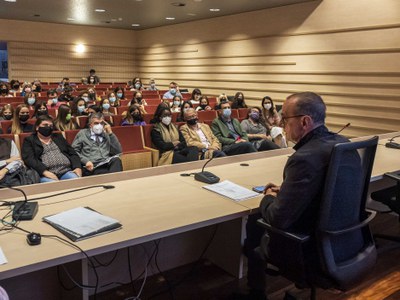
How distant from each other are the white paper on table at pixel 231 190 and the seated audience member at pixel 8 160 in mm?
1900

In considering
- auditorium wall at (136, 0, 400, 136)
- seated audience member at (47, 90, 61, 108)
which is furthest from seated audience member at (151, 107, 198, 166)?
auditorium wall at (136, 0, 400, 136)

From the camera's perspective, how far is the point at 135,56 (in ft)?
52.5

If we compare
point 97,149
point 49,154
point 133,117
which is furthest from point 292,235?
point 133,117

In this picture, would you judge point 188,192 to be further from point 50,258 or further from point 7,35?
point 7,35

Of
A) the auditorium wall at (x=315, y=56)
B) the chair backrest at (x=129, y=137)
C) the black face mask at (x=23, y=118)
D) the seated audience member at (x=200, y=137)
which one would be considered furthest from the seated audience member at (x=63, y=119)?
the auditorium wall at (x=315, y=56)

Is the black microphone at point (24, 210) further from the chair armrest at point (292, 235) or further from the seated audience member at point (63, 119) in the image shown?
the seated audience member at point (63, 119)

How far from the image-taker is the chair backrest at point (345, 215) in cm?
167

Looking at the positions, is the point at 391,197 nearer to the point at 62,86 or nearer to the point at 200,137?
the point at 200,137

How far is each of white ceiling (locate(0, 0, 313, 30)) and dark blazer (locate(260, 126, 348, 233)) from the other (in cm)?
778

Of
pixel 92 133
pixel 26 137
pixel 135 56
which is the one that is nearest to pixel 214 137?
pixel 92 133

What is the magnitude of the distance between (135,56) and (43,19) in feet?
12.7

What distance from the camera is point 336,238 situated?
70.7 inches


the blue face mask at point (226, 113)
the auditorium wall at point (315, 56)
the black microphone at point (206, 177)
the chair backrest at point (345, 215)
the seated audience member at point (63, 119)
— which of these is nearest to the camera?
the chair backrest at point (345, 215)

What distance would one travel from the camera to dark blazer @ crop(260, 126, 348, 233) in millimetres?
1673
